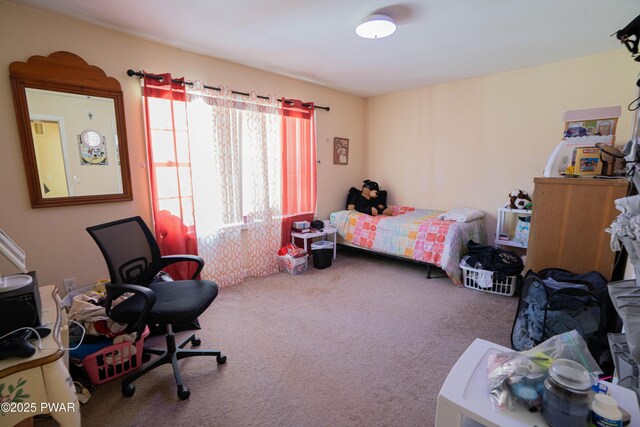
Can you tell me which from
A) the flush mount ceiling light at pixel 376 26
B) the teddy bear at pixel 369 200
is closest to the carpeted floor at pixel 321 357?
the teddy bear at pixel 369 200

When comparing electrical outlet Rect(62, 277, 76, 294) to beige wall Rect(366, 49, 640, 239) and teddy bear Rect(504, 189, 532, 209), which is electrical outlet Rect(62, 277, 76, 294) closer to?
beige wall Rect(366, 49, 640, 239)

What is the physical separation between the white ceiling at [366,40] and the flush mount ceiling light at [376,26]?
0.17 ft

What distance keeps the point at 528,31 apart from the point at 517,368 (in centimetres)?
277

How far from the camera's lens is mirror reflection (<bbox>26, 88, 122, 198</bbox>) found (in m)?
2.15

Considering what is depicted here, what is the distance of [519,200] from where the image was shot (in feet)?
10.9

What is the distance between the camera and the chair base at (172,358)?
5.41 feet

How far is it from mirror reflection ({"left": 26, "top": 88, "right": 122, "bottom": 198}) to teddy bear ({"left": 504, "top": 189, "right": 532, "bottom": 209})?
4.09 m

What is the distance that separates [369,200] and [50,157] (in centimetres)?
358

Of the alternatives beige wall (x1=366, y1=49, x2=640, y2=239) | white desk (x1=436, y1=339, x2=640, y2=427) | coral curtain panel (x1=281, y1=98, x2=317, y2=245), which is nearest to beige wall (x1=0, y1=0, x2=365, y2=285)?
coral curtain panel (x1=281, y1=98, x2=317, y2=245)

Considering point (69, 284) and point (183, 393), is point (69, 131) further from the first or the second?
point (183, 393)

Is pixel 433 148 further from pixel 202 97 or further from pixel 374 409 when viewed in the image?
pixel 374 409

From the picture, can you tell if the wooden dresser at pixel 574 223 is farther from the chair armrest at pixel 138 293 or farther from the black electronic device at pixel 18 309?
the black electronic device at pixel 18 309

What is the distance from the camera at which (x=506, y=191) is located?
12.1 ft

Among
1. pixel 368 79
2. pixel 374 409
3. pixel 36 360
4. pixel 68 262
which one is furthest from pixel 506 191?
pixel 68 262
